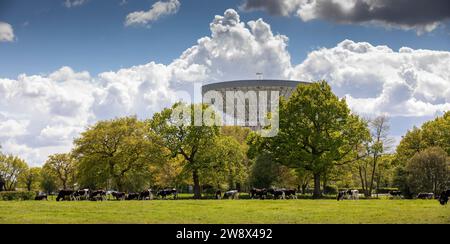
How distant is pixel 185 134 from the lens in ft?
173

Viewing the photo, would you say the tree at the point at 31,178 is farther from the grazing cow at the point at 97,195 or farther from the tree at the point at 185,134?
the grazing cow at the point at 97,195

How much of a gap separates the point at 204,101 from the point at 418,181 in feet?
79.3

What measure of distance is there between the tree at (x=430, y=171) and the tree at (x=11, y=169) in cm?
6823

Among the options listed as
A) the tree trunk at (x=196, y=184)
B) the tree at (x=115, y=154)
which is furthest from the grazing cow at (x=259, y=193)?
the tree at (x=115, y=154)

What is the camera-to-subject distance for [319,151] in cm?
4788

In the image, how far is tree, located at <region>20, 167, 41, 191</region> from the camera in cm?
9750

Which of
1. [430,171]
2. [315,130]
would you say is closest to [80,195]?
[315,130]

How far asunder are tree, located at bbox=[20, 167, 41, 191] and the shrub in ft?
167

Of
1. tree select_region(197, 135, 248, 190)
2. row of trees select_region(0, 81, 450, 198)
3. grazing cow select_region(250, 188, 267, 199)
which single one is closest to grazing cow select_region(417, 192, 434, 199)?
row of trees select_region(0, 81, 450, 198)

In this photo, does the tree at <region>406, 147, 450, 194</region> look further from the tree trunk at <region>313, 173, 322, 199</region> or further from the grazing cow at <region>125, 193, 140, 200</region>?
the grazing cow at <region>125, 193, 140, 200</region>

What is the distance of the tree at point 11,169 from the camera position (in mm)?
90750

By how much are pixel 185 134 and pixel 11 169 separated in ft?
172
